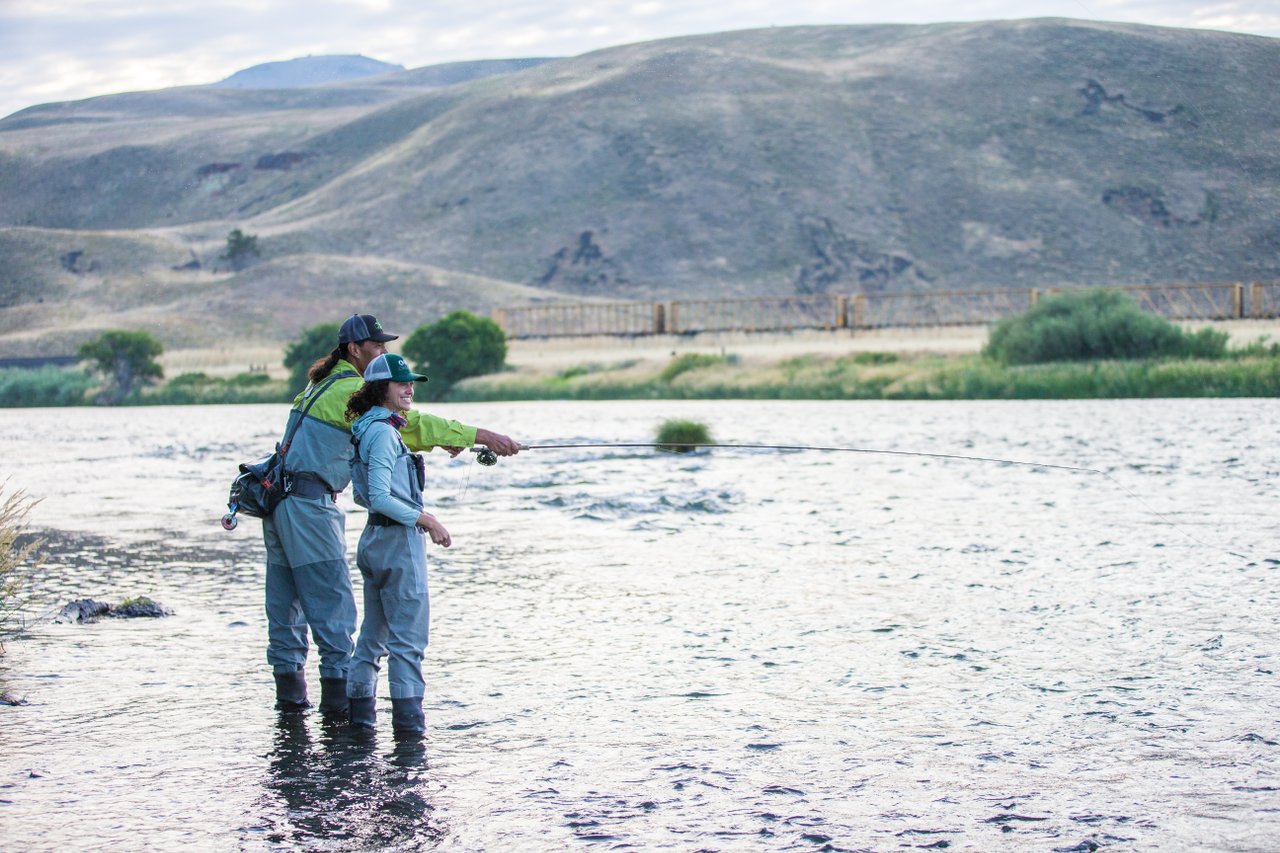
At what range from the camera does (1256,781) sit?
21.4 feet

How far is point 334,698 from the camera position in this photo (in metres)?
7.88

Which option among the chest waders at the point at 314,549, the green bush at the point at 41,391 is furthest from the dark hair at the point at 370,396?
the green bush at the point at 41,391

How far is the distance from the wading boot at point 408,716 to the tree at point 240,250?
121 metres

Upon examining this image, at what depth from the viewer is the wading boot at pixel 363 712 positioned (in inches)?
293

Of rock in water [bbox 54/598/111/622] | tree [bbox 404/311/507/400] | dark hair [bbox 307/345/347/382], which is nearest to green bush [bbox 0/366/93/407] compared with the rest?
tree [bbox 404/311/507/400]

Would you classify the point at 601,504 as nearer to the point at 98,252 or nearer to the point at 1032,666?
the point at 1032,666

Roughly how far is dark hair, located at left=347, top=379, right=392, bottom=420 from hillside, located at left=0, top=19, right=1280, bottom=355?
8890cm

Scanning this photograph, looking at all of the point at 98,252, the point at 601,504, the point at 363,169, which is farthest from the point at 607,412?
the point at 363,169

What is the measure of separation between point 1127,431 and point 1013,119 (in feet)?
346

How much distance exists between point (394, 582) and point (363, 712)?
29.0 inches

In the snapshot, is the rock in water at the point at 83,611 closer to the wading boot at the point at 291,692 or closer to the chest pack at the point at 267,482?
the wading boot at the point at 291,692

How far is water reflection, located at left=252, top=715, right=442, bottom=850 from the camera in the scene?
5930 millimetres

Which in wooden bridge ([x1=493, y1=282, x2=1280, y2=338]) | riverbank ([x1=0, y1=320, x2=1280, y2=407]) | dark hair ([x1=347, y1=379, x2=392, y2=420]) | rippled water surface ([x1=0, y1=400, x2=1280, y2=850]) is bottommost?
rippled water surface ([x1=0, y1=400, x2=1280, y2=850])

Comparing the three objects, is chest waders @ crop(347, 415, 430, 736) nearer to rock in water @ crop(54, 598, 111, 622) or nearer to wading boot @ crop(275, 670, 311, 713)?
wading boot @ crop(275, 670, 311, 713)
